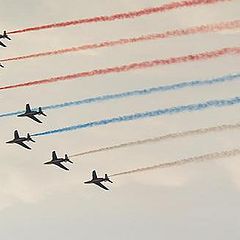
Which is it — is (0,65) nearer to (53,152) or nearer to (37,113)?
(37,113)

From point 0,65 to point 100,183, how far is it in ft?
64.0

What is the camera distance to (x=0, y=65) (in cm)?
9862

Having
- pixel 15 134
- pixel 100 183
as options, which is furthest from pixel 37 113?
pixel 100 183

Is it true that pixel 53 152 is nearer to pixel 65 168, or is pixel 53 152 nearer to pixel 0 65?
pixel 65 168

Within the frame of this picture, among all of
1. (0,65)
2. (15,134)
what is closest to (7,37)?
(0,65)

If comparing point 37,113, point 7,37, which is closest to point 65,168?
point 37,113

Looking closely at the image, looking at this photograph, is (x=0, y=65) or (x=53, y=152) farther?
(x=53, y=152)

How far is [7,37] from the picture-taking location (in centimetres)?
9975

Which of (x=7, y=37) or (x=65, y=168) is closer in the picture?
(x=7, y=37)

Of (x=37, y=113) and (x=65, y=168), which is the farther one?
(x=65, y=168)

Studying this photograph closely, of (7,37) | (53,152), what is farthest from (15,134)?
(7,37)

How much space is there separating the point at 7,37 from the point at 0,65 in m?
3.25

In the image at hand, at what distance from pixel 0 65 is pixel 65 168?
15.9 meters

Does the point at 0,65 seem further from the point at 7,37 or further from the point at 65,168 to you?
the point at 65,168
